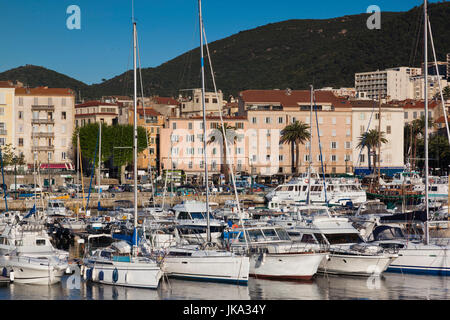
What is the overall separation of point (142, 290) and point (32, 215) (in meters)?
16.0

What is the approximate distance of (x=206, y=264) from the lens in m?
28.1

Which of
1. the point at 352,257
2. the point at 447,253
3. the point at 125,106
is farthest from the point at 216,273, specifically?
the point at 125,106

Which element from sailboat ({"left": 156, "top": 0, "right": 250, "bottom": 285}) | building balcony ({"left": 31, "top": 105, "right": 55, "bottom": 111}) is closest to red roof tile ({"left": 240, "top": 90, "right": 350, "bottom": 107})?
building balcony ({"left": 31, "top": 105, "right": 55, "bottom": 111})

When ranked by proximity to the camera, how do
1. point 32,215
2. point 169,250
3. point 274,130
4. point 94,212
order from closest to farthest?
point 169,250, point 32,215, point 94,212, point 274,130

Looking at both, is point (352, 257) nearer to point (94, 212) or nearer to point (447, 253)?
point (447, 253)

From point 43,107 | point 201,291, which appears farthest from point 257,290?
point 43,107

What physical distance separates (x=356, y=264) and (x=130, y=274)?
32.3ft

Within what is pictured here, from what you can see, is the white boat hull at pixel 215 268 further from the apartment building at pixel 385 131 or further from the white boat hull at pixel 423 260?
the apartment building at pixel 385 131

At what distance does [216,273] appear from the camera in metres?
27.9

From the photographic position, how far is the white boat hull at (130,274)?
89.2 feet

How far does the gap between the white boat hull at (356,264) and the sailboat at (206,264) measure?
178 inches

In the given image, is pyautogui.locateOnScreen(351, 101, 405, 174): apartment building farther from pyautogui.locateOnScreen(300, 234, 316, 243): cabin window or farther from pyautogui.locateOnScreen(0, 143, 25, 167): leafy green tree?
pyautogui.locateOnScreen(300, 234, 316, 243): cabin window

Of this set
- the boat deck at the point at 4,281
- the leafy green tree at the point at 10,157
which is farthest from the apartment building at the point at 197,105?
the boat deck at the point at 4,281

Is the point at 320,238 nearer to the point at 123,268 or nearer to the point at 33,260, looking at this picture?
the point at 123,268
